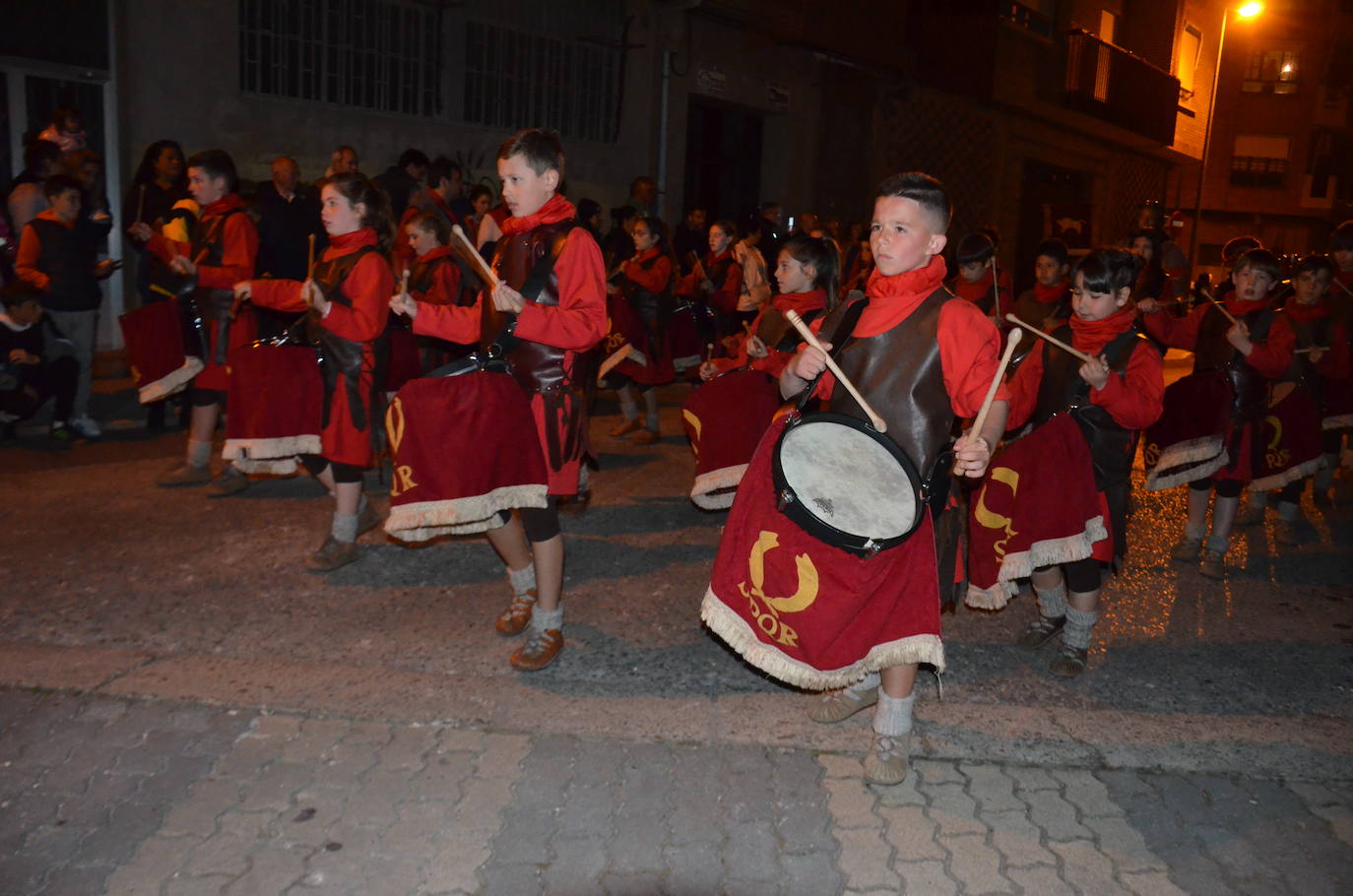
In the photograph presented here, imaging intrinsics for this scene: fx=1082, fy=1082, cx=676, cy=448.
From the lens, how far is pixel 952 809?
3.25 meters

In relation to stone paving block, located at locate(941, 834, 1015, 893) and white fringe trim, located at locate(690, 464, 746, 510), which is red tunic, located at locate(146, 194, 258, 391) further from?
stone paving block, located at locate(941, 834, 1015, 893)

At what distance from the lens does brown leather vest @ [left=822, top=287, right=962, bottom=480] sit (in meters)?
3.04

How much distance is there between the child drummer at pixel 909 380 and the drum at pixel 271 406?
318 centimetres

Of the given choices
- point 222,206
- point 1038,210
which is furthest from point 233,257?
point 1038,210

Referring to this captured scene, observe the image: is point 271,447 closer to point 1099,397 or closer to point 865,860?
point 865,860

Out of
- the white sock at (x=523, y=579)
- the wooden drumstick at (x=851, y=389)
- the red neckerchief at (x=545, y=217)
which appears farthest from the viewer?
the white sock at (x=523, y=579)

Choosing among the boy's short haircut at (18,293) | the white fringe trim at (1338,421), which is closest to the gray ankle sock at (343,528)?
the boy's short haircut at (18,293)

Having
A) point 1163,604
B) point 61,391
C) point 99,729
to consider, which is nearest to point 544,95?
point 61,391

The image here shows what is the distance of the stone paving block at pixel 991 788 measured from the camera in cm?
328

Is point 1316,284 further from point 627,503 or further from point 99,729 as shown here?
point 99,729

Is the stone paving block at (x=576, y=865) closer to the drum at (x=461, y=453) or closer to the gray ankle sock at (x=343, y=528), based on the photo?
the drum at (x=461, y=453)

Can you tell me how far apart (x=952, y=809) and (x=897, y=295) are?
5.06ft

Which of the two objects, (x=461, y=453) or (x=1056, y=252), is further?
(x=1056, y=252)

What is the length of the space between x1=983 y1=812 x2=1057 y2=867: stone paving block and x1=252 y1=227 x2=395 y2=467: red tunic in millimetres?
3208
